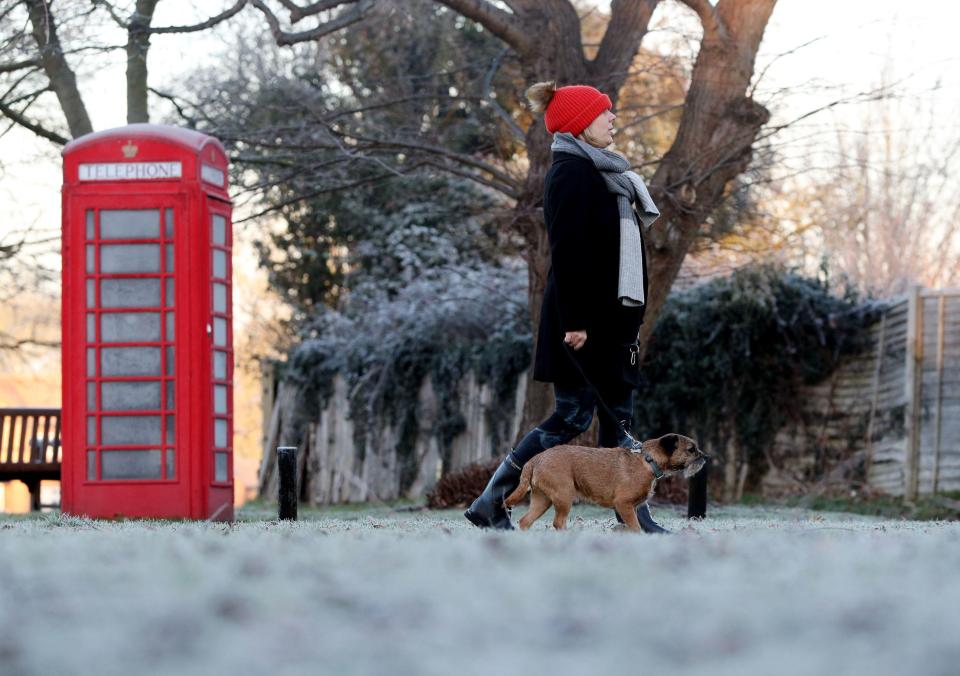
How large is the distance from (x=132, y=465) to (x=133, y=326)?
98 centimetres

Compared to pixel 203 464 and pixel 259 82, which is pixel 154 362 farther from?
pixel 259 82

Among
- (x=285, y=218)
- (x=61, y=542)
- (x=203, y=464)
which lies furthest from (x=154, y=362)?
(x=285, y=218)

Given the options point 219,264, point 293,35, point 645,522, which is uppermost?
point 293,35

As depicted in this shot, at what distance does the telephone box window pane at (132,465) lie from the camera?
1029 cm

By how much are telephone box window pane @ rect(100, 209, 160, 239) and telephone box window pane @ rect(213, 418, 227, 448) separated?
1.40 metres

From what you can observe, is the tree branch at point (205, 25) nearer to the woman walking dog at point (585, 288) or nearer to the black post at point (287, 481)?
the black post at point (287, 481)

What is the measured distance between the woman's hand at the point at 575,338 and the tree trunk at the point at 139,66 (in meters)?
7.15

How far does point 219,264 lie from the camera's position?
10.5 m

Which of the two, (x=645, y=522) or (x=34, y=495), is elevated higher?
(x=645, y=522)

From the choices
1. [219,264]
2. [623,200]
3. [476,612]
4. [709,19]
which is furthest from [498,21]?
[476,612]

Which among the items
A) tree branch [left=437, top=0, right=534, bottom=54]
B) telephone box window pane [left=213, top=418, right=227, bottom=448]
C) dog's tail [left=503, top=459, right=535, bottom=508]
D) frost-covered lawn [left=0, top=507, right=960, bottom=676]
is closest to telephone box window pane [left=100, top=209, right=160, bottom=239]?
telephone box window pane [left=213, top=418, right=227, bottom=448]

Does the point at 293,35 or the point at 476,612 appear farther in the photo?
the point at 293,35

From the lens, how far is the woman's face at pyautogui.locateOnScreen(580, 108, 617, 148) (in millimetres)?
7020

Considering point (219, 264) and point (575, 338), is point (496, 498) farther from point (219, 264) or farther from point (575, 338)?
point (219, 264)
